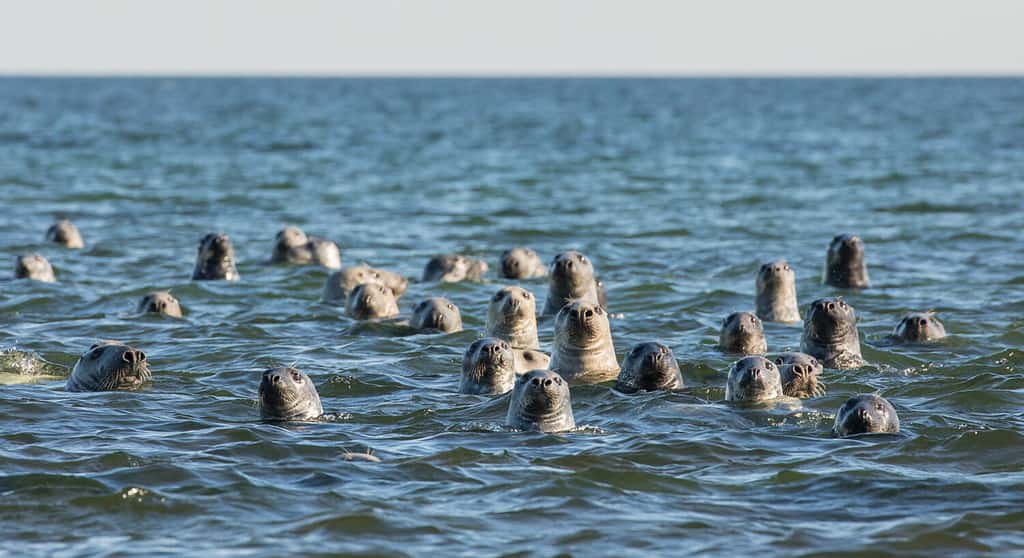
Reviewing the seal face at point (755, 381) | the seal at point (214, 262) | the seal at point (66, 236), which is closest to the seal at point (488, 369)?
the seal face at point (755, 381)

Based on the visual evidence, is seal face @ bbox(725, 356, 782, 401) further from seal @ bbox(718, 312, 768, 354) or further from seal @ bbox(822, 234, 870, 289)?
seal @ bbox(822, 234, 870, 289)

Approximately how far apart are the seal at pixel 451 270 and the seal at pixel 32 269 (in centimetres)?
481

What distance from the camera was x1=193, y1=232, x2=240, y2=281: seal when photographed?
69.1ft

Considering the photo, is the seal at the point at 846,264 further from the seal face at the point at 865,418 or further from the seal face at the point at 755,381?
the seal face at the point at 865,418

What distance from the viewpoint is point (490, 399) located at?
523 inches

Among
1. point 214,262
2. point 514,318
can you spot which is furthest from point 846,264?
point 214,262

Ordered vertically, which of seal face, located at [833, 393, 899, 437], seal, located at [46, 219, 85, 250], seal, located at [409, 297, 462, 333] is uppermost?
seal, located at [46, 219, 85, 250]

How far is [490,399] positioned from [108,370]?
3225 millimetres

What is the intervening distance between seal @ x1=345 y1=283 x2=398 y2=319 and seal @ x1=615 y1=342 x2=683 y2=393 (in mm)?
4654

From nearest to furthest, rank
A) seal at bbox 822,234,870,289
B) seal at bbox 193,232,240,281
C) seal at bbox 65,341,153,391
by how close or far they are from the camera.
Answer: seal at bbox 65,341,153,391, seal at bbox 822,234,870,289, seal at bbox 193,232,240,281

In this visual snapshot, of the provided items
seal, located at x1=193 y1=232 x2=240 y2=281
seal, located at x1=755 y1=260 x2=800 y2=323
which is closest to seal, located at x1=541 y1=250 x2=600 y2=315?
seal, located at x1=755 y1=260 x2=800 y2=323

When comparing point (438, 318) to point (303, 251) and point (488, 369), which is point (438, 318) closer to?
point (488, 369)

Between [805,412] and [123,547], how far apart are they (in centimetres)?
567

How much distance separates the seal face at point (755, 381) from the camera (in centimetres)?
1284
